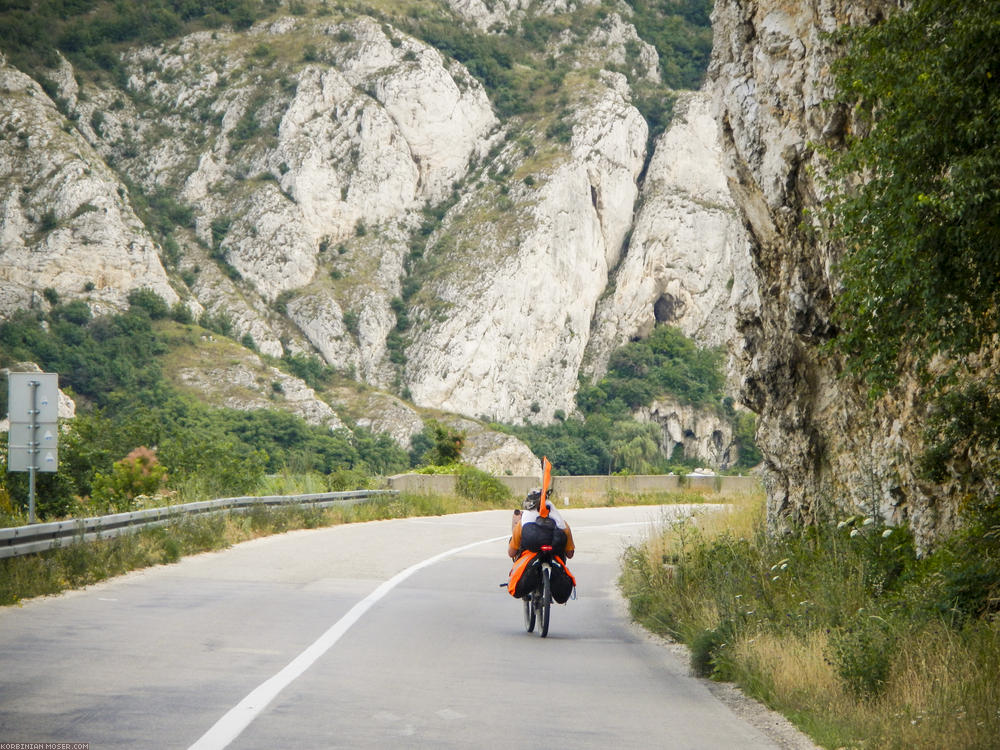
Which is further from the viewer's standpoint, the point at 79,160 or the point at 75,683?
the point at 79,160

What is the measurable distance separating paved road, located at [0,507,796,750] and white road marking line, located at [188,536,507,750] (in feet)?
0.06

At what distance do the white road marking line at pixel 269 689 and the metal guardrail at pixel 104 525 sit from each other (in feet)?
12.9

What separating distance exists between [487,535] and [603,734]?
1823 cm

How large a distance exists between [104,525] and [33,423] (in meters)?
1.89

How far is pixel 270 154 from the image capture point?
109625 millimetres

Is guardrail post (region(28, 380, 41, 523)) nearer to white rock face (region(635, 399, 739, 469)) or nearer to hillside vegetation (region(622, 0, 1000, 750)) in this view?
hillside vegetation (region(622, 0, 1000, 750))

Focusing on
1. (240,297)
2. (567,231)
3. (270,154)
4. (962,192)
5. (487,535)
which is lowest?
(487,535)

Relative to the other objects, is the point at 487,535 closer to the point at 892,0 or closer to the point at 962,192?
the point at 892,0

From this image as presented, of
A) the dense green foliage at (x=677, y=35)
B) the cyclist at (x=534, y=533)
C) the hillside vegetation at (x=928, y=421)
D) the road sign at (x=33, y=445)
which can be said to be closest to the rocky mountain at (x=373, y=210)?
the dense green foliage at (x=677, y=35)

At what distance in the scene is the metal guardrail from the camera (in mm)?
11617

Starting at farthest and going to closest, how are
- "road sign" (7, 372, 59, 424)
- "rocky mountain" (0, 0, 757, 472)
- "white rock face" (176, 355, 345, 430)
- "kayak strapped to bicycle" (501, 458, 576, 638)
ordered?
"rocky mountain" (0, 0, 757, 472)
"white rock face" (176, 355, 345, 430)
"road sign" (7, 372, 59, 424)
"kayak strapped to bicycle" (501, 458, 576, 638)

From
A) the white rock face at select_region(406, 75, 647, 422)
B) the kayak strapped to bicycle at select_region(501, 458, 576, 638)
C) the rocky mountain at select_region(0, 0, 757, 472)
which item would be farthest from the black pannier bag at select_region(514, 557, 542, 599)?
the white rock face at select_region(406, 75, 647, 422)

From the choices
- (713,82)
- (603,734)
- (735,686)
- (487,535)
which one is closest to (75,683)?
(603,734)

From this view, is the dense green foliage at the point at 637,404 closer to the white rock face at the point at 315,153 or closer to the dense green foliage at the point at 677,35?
the white rock face at the point at 315,153
